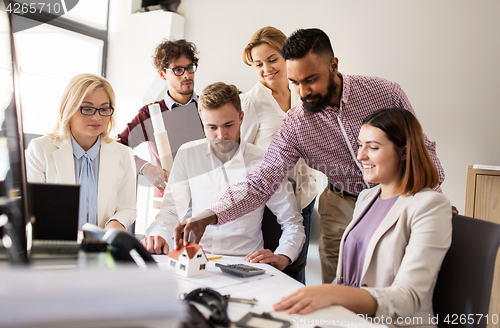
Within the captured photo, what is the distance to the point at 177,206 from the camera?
1.89 m

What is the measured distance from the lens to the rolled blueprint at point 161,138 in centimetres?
210

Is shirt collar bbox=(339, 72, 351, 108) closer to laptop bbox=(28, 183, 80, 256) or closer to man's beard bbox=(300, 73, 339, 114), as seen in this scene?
man's beard bbox=(300, 73, 339, 114)

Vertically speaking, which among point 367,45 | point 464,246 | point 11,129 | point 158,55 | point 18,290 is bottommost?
point 464,246

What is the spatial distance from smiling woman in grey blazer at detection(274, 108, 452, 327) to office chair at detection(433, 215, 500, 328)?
84 mm

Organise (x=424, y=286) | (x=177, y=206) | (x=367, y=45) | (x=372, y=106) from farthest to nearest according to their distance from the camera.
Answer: (x=367, y=45)
(x=177, y=206)
(x=372, y=106)
(x=424, y=286)

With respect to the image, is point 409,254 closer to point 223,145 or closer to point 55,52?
point 223,145

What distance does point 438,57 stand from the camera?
2.88m

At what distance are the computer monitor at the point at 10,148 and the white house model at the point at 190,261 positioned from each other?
645mm

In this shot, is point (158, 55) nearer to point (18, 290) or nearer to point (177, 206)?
point (177, 206)

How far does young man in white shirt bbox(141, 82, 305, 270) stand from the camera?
1.80 metres

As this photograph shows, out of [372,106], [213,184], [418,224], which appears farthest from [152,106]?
[418,224]

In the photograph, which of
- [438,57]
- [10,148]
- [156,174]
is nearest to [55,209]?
[10,148]

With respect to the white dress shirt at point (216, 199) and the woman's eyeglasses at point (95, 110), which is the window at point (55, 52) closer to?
the woman's eyeglasses at point (95, 110)

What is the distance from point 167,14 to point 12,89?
156 inches
